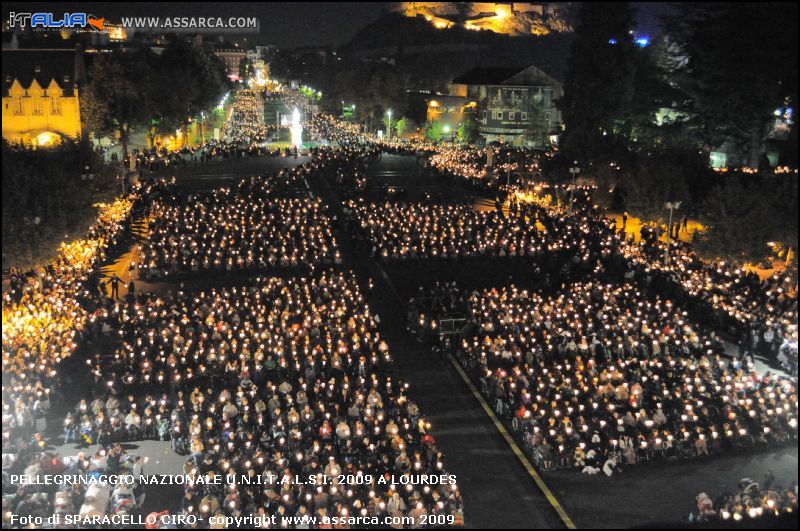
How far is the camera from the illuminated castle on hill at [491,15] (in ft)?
538

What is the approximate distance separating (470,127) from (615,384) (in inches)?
2199

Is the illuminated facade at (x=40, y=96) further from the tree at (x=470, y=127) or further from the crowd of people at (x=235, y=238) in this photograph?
the tree at (x=470, y=127)

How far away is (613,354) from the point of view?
1841 centimetres

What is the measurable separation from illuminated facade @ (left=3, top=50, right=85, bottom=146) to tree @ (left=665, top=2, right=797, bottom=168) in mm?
38688

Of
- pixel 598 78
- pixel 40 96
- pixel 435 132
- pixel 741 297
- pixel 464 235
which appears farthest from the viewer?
pixel 435 132

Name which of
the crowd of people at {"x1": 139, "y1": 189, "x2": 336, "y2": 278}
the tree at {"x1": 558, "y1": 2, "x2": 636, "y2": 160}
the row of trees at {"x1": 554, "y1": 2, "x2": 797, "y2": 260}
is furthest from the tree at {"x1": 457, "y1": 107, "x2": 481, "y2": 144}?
the crowd of people at {"x1": 139, "y1": 189, "x2": 336, "y2": 278}

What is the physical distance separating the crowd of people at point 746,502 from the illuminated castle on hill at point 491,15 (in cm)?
15729

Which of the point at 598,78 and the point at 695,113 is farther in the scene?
the point at 598,78

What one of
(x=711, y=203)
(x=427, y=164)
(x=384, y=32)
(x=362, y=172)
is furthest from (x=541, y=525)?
(x=384, y=32)

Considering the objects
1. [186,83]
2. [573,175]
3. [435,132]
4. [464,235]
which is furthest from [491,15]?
[464,235]

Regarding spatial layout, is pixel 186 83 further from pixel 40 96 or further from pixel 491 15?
pixel 491 15

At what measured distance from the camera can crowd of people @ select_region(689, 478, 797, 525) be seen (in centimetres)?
1159

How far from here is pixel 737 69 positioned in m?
25.1

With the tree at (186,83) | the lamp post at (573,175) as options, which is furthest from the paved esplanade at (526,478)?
the tree at (186,83)
